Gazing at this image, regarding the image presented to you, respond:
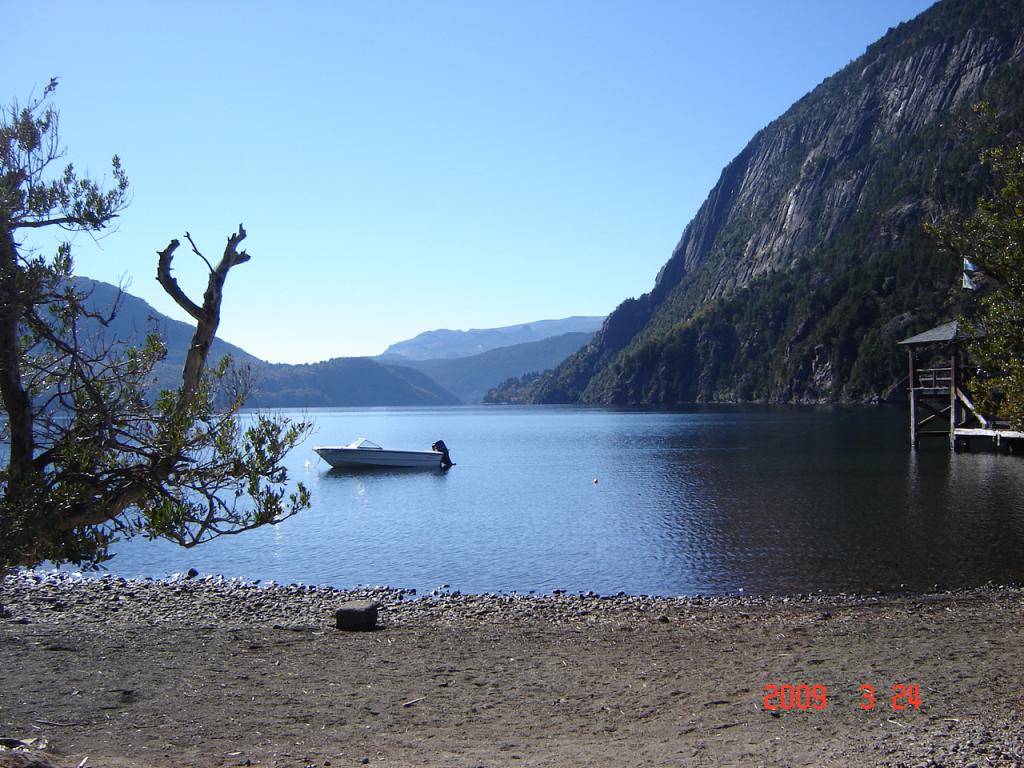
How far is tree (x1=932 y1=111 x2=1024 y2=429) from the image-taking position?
11.8 meters

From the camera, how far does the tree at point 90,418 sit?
6.16 m

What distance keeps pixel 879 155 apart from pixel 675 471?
524 ft

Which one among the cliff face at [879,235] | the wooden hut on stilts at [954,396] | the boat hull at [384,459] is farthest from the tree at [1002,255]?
the cliff face at [879,235]

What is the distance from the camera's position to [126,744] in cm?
830

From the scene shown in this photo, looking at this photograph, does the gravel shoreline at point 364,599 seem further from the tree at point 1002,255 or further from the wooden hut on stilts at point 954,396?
the wooden hut on stilts at point 954,396

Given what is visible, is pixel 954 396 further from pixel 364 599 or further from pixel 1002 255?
pixel 364 599

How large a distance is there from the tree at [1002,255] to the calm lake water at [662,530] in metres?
8.43

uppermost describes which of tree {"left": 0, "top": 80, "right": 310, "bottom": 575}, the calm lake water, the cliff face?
the cliff face

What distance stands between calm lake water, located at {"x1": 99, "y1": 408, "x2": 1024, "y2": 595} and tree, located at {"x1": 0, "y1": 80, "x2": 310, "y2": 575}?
48.7 feet

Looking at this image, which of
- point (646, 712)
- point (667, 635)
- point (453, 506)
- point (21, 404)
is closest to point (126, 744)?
point (21, 404)

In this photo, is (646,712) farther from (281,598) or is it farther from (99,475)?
(281,598)

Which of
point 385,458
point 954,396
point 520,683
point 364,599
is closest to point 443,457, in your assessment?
point 385,458

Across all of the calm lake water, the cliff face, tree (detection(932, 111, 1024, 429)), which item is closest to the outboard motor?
the calm lake water

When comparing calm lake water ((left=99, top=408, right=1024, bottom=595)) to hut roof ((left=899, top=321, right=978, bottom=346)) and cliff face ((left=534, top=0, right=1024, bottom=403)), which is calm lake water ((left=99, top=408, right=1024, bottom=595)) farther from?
cliff face ((left=534, top=0, right=1024, bottom=403))
